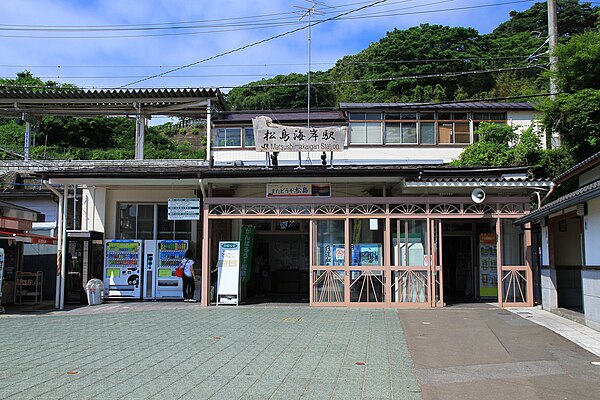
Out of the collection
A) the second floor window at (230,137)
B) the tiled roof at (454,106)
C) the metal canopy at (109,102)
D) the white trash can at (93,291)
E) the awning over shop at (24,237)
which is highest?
the tiled roof at (454,106)

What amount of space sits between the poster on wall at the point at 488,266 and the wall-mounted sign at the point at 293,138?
15.8 feet

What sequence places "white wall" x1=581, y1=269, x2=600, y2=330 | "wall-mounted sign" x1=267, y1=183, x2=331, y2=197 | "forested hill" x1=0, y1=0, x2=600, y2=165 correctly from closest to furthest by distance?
"white wall" x1=581, y1=269, x2=600, y2=330 < "wall-mounted sign" x1=267, y1=183, x2=331, y2=197 < "forested hill" x1=0, y1=0, x2=600, y2=165

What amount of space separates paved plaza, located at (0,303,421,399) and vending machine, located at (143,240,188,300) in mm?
3527

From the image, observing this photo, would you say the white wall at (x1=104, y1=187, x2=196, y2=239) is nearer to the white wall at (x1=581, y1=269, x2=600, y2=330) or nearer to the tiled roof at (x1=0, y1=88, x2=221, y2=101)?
the tiled roof at (x1=0, y1=88, x2=221, y2=101)

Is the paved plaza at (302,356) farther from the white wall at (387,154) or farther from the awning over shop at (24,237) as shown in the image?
the white wall at (387,154)

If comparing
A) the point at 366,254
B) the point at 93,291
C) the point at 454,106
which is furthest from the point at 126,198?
the point at 454,106

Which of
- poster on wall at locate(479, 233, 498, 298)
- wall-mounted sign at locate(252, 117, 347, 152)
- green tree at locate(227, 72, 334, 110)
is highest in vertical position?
green tree at locate(227, 72, 334, 110)

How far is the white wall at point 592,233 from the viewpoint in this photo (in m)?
11.1

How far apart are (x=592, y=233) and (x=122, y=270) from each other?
1299 centimetres

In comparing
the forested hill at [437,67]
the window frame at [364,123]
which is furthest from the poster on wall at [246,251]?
the forested hill at [437,67]

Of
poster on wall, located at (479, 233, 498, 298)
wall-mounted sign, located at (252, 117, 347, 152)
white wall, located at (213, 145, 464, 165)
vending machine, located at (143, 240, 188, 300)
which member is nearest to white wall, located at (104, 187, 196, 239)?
vending machine, located at (143, 240, 188, 300)

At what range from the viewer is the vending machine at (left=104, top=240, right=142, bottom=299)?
1773 cm

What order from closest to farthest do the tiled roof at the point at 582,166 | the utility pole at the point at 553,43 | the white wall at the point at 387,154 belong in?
the tiled roof at the point at 582,166, the utility pole at the point at 553,43, the white wall at the point at 387,154

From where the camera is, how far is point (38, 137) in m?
44.7
